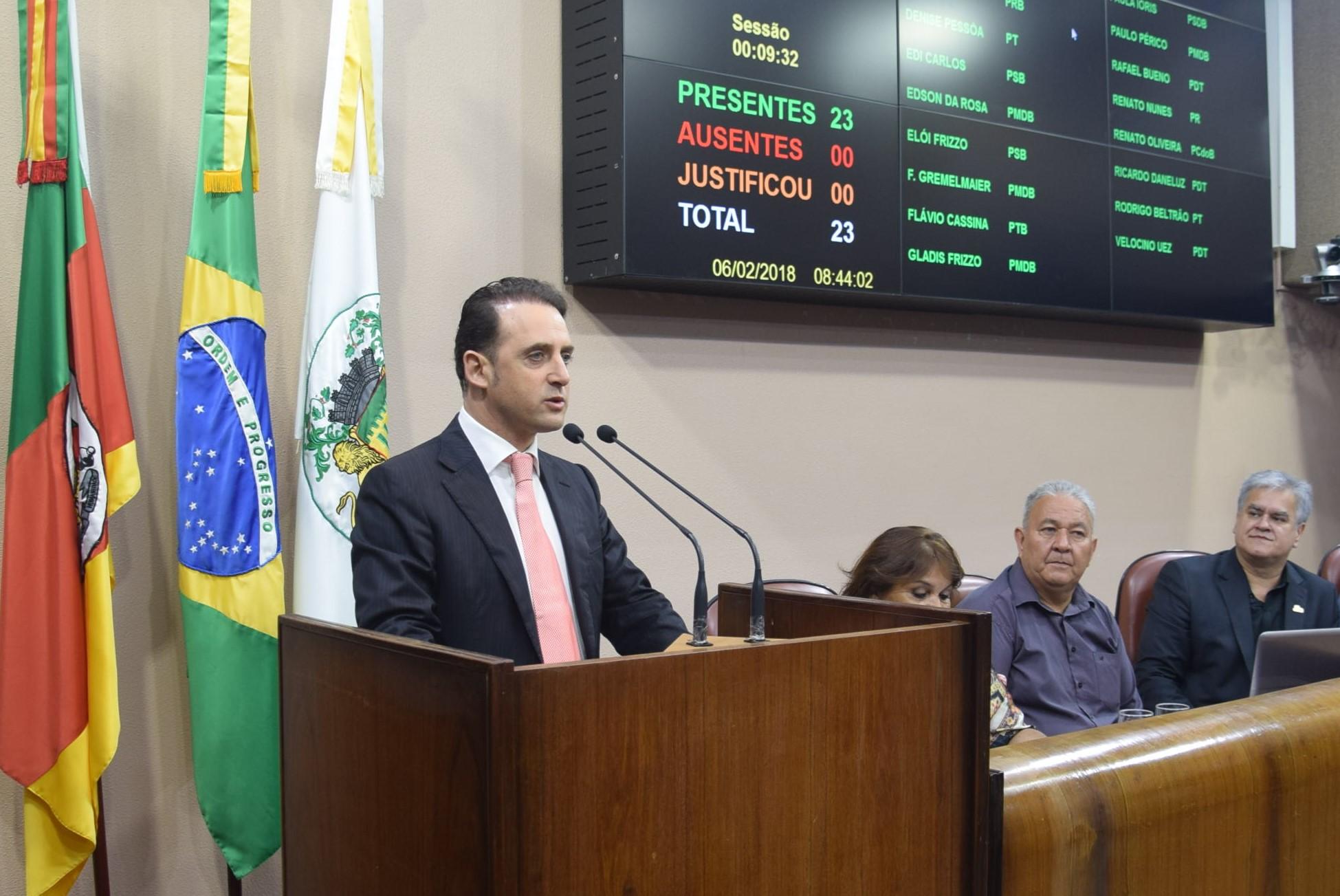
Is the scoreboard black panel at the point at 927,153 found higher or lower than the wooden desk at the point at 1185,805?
higher

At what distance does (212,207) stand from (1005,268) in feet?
7.99

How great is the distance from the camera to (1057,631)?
9.41 ft

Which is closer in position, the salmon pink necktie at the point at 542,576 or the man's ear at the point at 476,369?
the salmon pink necktie at the point at 542,576

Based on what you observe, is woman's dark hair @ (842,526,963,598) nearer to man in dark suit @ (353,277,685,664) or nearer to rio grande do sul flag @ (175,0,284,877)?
man in dark suit @ (353,277,685,664)

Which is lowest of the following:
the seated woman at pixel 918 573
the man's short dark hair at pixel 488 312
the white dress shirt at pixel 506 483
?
the seated woman at pixel 918 573

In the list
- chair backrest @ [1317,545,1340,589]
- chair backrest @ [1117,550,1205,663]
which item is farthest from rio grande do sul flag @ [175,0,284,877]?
chair backrest @ [1317,545,1340,589]

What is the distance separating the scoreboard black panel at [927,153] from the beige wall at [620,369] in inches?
7.3

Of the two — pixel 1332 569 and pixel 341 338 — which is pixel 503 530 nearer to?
pixel 341 338

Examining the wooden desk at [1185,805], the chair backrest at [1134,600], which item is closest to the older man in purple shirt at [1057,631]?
the chair backrest at [1134,600]

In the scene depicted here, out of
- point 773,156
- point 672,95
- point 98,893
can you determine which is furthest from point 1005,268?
point 98,893

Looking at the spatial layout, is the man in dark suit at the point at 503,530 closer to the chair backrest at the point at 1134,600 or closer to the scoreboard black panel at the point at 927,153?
the scoreboard black panel at the point at 927,153

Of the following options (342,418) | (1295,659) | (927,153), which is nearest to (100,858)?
(342,418)

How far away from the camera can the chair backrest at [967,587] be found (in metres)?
2.96

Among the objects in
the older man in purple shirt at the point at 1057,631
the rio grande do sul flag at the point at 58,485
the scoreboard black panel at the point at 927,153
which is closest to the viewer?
the rio grande do sul flag at the point at 58,485
